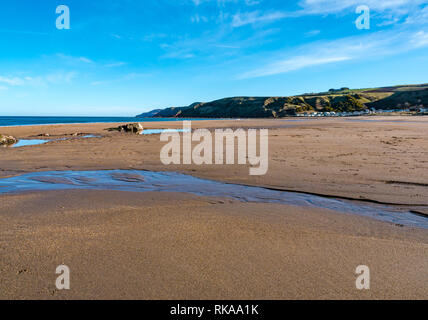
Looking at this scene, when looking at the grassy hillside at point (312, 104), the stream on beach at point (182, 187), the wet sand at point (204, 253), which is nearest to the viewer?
the wet sand at point (204, 253)

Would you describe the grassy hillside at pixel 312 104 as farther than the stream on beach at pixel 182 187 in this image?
Yes

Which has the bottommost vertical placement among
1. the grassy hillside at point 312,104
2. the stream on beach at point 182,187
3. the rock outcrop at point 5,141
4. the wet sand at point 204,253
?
the wet sand at point 204,253

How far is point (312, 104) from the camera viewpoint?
376 ft

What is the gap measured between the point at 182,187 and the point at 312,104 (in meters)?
119

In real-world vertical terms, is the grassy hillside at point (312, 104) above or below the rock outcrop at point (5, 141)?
above

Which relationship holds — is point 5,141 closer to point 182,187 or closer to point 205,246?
point 182,187

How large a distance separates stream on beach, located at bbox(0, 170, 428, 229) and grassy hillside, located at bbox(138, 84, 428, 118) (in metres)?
96.4

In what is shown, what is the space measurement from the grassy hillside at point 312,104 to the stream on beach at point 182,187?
316 feet

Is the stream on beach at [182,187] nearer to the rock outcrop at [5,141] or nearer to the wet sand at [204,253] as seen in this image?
the wet sand at [204,253]

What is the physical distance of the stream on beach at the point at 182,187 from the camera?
182 inches

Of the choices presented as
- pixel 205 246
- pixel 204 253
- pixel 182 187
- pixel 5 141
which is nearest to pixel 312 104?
pixel 5 141

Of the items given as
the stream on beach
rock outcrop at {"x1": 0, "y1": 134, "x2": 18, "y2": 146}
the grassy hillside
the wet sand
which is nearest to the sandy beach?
the wet sand

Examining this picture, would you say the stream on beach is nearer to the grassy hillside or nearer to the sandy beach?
the sandy beach

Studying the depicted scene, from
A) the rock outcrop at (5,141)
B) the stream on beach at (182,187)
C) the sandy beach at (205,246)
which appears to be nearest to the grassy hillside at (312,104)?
the rock outcrop at (5,141)
